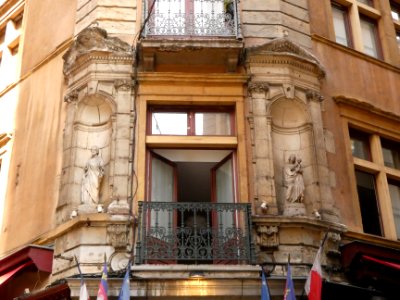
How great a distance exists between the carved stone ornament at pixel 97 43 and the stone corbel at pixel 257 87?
2.33m

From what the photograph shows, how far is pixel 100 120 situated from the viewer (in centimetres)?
1196

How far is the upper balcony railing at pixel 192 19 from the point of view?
40.0ft

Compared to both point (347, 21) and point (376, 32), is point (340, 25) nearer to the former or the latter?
point (347, 21)

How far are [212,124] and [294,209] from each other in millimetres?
2257

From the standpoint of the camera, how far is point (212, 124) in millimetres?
11898

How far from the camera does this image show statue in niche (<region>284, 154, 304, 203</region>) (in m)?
10.9

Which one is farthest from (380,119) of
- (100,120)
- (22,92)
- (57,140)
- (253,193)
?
(22,92)

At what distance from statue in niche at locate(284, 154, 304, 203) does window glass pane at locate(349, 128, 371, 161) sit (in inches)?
71.9

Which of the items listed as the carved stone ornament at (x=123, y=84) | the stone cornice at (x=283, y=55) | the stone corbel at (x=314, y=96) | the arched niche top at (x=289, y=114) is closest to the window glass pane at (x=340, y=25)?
the stone cornice at (x=283, y=55)

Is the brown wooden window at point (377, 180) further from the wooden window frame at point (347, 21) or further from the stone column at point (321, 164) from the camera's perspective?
the wooden window frame at point (347, 21)

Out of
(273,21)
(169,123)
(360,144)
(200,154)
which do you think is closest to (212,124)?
(200,154)

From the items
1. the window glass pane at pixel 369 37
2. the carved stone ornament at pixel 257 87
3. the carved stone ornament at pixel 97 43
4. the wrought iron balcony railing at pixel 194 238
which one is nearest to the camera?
the wrought iron balcony railing at pixel 194 238

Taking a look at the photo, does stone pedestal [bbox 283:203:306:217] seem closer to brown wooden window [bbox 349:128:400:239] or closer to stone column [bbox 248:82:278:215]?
stone column [bbox 248:82:278:215]

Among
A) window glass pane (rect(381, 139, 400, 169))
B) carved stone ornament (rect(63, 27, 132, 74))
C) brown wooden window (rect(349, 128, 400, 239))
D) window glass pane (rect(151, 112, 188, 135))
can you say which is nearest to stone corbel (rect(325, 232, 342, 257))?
brown wooden window (rect(349, 128, 400, 239))
